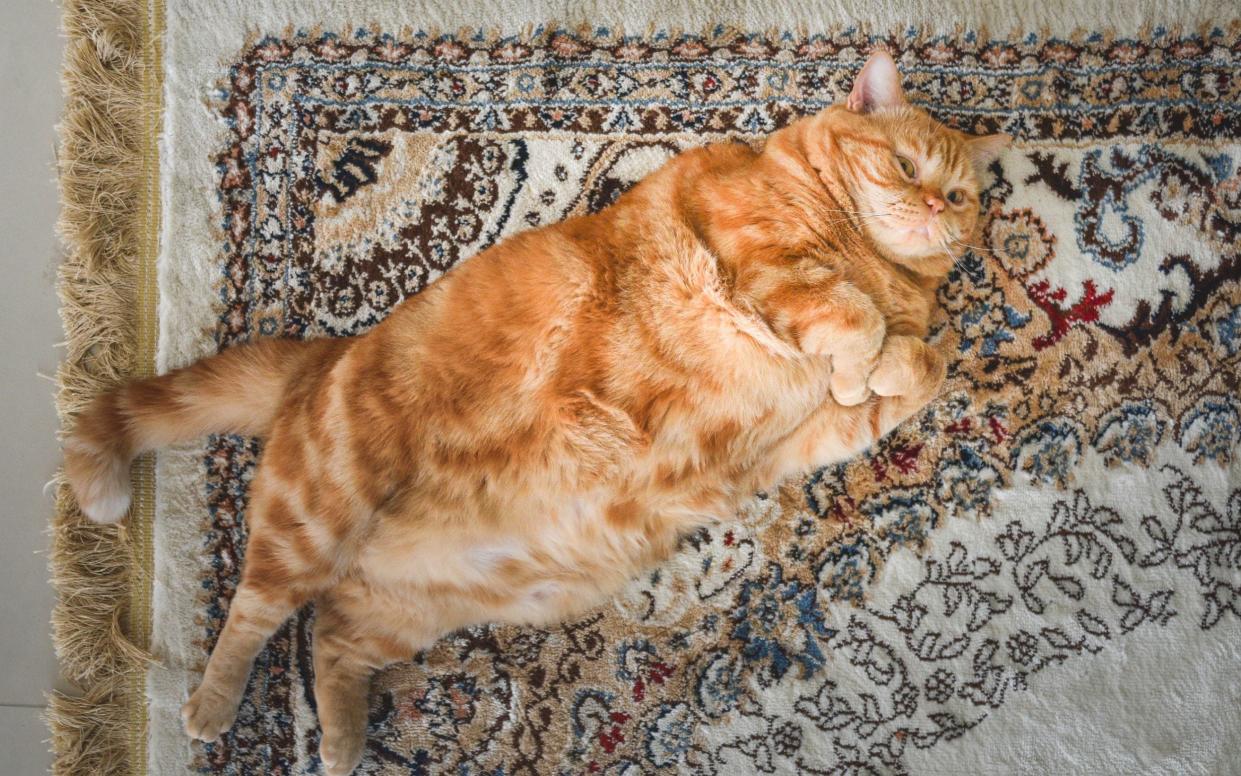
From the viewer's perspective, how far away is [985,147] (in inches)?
72.1

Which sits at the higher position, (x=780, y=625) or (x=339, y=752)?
(x=780, y=625)

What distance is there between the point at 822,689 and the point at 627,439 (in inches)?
31.6

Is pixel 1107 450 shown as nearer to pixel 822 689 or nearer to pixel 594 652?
pixel 822 689

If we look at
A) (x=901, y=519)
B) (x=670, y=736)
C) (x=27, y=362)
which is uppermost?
(x=27, y=362)

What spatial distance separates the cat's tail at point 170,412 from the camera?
1741mm

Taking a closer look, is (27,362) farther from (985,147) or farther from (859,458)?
(985,147)

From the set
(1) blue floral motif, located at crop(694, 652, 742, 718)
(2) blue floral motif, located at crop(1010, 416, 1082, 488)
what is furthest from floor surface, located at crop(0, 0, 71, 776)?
(2) blue floral motif, located at crop(1010, 416, 1082, 488)

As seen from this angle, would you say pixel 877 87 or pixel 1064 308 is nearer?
pixel 877 87

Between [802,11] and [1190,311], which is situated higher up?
[802,11]

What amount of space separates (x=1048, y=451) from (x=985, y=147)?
742mm

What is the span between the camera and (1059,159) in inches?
77.4

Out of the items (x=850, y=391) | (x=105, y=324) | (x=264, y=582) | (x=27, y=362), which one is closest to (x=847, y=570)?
(x=850, y=391)

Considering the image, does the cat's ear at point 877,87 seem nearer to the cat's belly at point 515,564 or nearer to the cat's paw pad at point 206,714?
the cat's belly at point 515,564

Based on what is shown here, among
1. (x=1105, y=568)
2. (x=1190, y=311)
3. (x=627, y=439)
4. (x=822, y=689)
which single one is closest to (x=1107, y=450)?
(x=1105, y=568)
